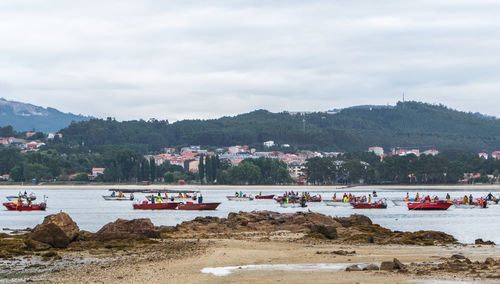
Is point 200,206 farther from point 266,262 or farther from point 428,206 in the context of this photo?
point 266,262

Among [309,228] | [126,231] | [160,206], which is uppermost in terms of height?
[160,206]

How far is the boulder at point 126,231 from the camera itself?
121 feet

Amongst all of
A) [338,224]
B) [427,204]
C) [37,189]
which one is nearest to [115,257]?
[338,224]

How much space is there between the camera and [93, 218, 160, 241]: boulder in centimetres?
3703

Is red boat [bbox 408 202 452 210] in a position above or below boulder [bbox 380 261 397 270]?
above

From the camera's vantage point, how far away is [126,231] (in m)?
38.0

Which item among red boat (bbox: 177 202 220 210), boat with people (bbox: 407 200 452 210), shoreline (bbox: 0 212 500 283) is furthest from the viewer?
boat with people (bbox: 407 200 452 210)

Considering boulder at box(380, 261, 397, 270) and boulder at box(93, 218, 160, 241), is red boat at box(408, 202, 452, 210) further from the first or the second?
boulder at box(380, 261, 397, 270)

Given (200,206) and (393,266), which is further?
(200,206)

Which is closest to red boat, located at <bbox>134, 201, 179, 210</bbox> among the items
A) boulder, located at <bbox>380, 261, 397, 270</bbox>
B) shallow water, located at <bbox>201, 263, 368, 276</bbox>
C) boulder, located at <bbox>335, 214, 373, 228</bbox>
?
boulder, located at <bbox>335, 214, 373, 228</bbox>

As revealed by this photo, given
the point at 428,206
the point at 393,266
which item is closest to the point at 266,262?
the point at 393,266

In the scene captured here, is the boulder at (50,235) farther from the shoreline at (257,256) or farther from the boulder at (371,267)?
the boulder at (371,267)

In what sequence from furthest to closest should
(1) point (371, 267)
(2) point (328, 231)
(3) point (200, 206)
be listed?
(3) point (200, 206), (2) point (328, 231), (1) point (371, 267)

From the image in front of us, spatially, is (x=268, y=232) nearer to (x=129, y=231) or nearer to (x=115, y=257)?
(x=129, y=231)
